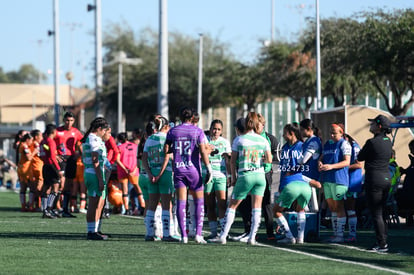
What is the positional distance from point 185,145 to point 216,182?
1351 mm

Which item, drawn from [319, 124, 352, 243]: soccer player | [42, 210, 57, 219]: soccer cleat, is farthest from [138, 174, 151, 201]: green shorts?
[42, 210, 57, 219]: soccer cleat

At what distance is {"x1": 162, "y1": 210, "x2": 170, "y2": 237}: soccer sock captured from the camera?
610 inches

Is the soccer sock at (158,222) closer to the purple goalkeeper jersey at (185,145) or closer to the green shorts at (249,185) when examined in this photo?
the purple goalkeeper jersey at (185,145)

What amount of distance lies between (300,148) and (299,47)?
121 feet

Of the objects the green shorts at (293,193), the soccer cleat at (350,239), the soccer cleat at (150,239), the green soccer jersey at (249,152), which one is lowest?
the soccer cleat at (350,239)

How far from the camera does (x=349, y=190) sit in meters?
16.7

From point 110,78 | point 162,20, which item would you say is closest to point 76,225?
point 162,20

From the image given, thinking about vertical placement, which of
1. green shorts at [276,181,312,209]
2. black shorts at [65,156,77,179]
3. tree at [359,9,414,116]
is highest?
tree at [359,9,414,116]

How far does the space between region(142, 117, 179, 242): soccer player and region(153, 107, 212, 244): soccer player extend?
319 mm

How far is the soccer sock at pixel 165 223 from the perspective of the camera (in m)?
15.5

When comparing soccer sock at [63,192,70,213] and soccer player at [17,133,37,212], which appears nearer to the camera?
soccer sock at [63,192,70,213]

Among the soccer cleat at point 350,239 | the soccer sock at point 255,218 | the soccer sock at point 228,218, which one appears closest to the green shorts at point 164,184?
the soccer sock at point 228,218

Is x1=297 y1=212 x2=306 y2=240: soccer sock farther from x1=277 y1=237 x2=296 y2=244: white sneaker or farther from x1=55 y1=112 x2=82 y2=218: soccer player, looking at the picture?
x1=55 y1=112 x2=82 y2=218: soccer player

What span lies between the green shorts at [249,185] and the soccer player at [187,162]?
A: 51 centimetres
